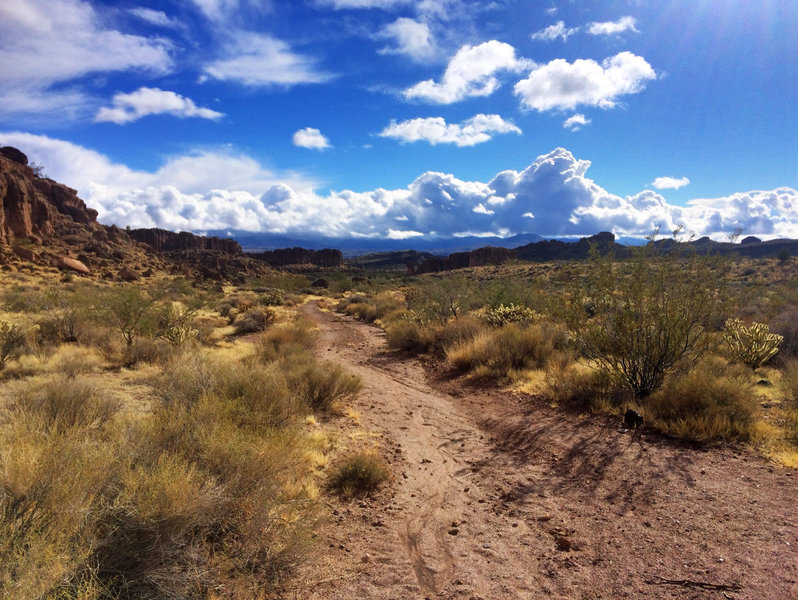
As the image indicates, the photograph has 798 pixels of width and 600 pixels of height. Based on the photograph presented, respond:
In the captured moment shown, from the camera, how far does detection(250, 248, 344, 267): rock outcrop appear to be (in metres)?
119

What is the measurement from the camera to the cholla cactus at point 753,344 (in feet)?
32.3

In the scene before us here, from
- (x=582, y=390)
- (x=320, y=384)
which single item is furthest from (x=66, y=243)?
(x=582, y=390)

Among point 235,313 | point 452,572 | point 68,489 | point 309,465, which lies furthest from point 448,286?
point 68,489

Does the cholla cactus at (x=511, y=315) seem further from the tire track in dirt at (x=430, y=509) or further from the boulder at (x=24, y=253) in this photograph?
the boulder at (x=24, y=253)

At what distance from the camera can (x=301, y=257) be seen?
121688mm

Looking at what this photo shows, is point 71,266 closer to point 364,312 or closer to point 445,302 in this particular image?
point 364,312

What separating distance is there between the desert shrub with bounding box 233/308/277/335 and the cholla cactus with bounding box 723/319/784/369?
16.1 meters

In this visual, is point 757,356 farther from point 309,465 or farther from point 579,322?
point 309,465

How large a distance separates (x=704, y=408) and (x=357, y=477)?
5.22m

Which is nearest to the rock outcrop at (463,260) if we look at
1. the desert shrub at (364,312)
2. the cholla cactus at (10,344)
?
the desert shrub at (364,312)

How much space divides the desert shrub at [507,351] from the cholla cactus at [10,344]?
10.1m

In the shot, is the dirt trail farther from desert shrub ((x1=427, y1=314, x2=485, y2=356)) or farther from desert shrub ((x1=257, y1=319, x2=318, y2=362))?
desert shrub ((x1=427, y1=314, x2=485, y2=356))

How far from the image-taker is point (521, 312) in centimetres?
1418

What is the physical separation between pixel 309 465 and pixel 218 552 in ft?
6.73
